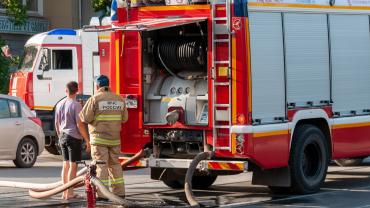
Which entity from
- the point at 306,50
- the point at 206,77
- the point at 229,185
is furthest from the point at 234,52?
the point at 229,185

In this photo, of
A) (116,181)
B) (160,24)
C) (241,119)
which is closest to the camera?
(241,119)

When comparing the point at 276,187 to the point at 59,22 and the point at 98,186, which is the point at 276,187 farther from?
the point at 59,22

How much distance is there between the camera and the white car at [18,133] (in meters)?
19.5

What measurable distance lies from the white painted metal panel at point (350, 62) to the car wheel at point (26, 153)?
7.59 meters

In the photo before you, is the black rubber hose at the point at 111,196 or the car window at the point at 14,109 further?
the car window at the point at 14,109

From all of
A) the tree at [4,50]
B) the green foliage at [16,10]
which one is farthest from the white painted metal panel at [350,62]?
the green foliage at [16,10]

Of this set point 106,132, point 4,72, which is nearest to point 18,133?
point 4,72

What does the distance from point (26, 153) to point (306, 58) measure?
7.73 meters

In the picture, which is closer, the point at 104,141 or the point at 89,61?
the point at 104,141

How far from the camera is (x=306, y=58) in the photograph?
47.7 ft

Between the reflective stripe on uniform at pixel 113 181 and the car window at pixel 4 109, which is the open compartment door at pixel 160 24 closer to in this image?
the reflective stripe on uniform at pixel 113 181

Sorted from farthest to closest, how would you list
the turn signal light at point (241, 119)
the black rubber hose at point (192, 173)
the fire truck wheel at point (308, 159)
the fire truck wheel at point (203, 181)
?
the fire truck wheel at point (203, 181) < the fire truck wheel at point (308, 159) < the turn signal light at point (241, 119) < the black rubber hose at point (192, 173)

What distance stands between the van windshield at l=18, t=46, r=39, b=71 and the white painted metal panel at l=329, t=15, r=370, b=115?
10621mm

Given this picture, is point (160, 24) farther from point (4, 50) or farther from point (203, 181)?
point (4, 50)
